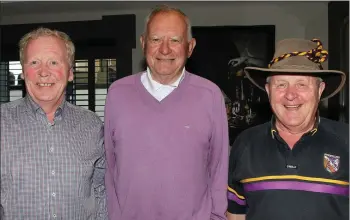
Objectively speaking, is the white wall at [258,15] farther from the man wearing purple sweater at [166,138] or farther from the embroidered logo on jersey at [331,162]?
the embroidered logo on jersey at [331,162]

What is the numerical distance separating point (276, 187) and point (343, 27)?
107 inches

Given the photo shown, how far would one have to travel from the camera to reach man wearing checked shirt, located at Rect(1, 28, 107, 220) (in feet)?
5.04

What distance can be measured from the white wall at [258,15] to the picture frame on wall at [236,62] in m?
0.12

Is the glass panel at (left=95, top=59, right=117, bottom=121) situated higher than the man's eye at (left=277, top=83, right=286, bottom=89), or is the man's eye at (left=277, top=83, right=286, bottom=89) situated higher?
the glass panel at (left=95, top=59, right=117, bottom=121)

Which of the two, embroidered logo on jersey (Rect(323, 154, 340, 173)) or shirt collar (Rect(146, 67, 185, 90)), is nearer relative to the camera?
embroidered logo on jersey (Rect(323, 154, 340, 173))

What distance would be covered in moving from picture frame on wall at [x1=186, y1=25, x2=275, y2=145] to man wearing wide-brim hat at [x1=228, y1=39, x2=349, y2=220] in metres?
2.97

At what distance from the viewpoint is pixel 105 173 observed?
1869 millimetres

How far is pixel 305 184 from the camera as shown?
1.62m

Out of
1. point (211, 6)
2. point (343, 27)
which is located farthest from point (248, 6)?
point (343, 27)

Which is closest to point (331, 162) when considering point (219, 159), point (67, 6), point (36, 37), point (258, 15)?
point (219, 159)

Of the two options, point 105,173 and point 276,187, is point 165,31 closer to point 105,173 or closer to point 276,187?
point 105,173

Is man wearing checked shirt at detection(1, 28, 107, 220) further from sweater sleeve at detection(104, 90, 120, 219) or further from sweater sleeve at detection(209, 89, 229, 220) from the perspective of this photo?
sweater sleeve at detection(209, 89, 229, 220)

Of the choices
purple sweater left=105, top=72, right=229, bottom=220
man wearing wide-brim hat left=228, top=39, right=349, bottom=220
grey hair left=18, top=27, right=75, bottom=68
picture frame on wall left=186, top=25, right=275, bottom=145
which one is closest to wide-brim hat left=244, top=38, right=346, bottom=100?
man wearing wide-brim hat left=228, top=39, right=349, bottom=220

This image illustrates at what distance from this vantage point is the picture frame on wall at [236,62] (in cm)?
482
